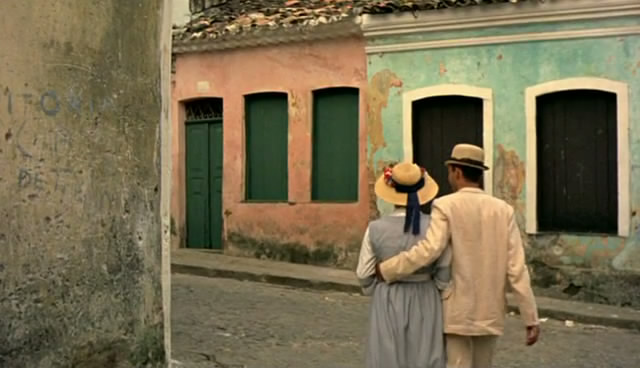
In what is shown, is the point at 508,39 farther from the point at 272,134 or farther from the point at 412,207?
the point at 412,207

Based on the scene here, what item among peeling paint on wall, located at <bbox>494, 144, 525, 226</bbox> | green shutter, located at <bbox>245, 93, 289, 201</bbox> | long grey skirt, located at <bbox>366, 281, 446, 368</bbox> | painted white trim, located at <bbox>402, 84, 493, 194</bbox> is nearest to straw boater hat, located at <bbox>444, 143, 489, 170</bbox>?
long grey skirt, located at <bbox>366, 281, 446, 368</bbox>

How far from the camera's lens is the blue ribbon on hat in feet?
15.5

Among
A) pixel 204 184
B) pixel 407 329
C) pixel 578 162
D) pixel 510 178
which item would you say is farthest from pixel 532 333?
pixel 204 184

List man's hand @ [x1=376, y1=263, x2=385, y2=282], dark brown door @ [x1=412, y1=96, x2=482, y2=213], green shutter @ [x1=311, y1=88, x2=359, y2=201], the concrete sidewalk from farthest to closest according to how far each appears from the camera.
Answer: green shutter @ [x1=311, y1=88, x2=359, y2=201]
dark brown door @ [x1=412, y1=96, x2=482, y2=213]
the concrete sidewalk
man's hand @ [x1=376, y1=263, x2=385, y2=282]

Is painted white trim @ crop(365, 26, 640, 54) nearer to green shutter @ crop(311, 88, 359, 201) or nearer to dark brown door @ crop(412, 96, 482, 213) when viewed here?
dark brown door @ crop(412, 96, 482, 213)

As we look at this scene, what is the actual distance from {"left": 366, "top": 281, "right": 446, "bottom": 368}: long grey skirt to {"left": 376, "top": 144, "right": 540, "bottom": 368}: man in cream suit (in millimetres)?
68

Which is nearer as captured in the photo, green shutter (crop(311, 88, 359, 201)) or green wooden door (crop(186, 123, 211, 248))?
green shutter (crop(311, 88, 359, 201))

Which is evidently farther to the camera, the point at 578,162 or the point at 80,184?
the point at 578,162

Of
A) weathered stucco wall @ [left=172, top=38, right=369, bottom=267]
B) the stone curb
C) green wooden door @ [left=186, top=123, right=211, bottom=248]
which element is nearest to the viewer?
the stone curb

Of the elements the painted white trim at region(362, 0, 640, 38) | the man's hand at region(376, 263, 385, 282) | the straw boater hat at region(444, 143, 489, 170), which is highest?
the painted white trim at region(362, 0, 640, 38)

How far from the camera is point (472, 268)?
464 centimetres

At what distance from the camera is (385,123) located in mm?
12734

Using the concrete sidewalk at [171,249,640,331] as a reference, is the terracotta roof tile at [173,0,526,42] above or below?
above

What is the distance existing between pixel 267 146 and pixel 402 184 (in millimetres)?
9690
